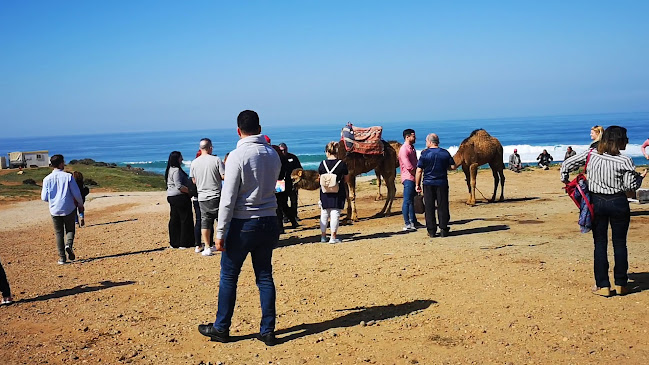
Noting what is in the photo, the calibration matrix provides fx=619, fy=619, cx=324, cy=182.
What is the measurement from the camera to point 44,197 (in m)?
10.0

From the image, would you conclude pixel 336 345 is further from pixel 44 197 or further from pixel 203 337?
pixel 44 197

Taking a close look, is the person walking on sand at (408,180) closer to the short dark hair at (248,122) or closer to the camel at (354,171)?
the camel at (354,171)

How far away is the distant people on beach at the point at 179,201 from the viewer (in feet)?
34.3

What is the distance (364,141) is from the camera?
14.1 metres

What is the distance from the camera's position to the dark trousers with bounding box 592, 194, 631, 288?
6344mm

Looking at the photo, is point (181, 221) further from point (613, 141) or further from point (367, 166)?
point (613, 141)

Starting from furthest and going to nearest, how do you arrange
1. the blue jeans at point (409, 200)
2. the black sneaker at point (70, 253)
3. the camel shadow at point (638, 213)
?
the camel shadow at point (638, 213), the blue jeans at point (409, 200), the black sneaker at point (70, 253)

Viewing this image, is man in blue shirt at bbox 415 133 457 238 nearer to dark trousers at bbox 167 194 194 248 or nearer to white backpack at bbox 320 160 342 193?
white backpack at bbox 320 160 342 193

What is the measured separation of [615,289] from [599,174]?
126 centimetres

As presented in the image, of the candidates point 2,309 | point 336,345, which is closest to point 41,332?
point 2,309

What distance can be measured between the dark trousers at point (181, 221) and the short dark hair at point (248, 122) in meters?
5.28

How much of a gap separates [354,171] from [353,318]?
771cm

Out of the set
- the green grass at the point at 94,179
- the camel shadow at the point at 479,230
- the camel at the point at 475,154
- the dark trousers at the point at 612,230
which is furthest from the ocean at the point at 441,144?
the dark trousers at the point at 612,230

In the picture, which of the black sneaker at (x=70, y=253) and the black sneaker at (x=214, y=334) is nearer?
the black sneaker at (x=214, y=334)
